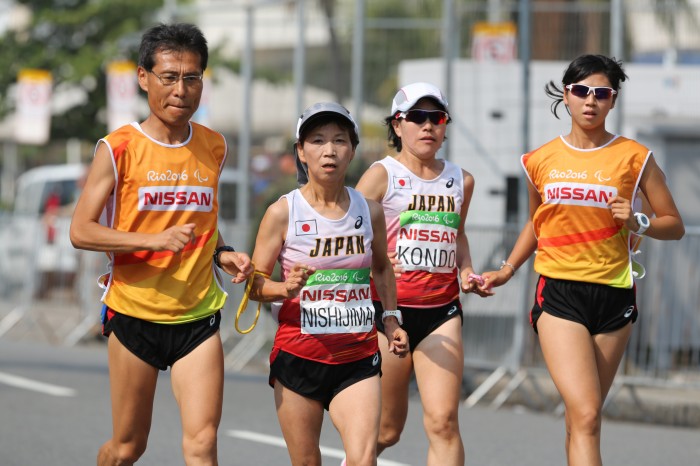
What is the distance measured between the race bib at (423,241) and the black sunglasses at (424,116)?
461 millimetres

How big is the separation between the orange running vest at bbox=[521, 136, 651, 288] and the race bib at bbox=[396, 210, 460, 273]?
56cm

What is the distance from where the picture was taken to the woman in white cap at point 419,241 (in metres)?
7.15

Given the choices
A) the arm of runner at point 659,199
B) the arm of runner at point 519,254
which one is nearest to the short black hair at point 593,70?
the arm of runner at point 659,199

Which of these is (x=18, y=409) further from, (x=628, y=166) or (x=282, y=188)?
(x=628, y=166)

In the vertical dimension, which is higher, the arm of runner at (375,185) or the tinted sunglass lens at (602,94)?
the tinted sunglass lens at (602,94)

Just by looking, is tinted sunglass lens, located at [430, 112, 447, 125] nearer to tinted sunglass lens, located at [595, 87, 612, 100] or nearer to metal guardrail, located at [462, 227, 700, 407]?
tinted sunglass lens, located at [595, 87, 612, 100]

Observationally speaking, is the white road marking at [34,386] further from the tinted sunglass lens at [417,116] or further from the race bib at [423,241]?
the tinted sunglass lens at [417,116]

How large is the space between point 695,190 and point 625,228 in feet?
25.0

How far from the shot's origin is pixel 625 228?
683 centimetres

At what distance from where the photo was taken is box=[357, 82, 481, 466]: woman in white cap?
7.15 metres

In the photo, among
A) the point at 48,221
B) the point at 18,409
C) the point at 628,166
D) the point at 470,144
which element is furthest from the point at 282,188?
the point at 628,166

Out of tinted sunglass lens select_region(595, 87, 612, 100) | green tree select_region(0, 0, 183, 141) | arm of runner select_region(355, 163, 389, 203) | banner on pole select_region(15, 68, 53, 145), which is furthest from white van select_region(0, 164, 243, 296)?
tinted sunglass lens select_region(595, 87, 612, 100)

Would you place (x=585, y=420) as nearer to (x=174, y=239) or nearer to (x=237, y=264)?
(x=237, y=264)

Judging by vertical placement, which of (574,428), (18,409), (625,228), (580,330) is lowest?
(18,409)
